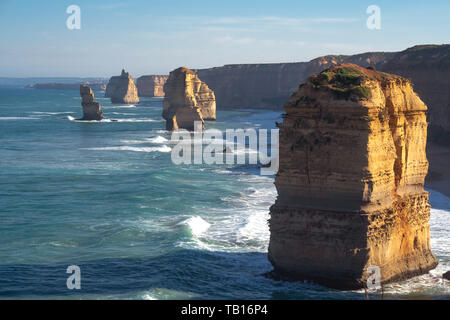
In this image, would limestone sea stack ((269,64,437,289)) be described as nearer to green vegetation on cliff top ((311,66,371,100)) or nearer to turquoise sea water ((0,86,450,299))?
green vegetation on cliff top ((311,66,371,100))

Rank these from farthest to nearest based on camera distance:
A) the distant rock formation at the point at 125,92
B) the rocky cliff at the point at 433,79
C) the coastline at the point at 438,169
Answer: the distant rock formation at the point at 125,92 < the rocky cliff at the point at 433,79 < the coastline at the point at 438,169

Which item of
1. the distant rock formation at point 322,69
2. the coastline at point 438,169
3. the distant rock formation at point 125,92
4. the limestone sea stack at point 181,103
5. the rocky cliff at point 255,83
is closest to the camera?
the coastline at point 438,169

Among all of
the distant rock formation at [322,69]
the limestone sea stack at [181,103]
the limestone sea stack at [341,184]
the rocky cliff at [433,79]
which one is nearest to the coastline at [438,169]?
the rocky cliff at [433,79]

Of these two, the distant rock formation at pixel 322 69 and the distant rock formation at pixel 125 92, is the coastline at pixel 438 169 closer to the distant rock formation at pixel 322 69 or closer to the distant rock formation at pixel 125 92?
the distant rock formation at pixel 322 69

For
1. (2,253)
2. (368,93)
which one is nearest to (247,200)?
(2,253)

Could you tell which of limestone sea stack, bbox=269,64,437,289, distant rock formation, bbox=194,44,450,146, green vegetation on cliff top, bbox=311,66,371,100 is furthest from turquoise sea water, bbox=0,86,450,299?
distant rock formation, bbox=194,44,450,146

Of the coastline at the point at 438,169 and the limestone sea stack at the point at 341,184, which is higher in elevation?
the limestone sea stack at the point at 341,184
